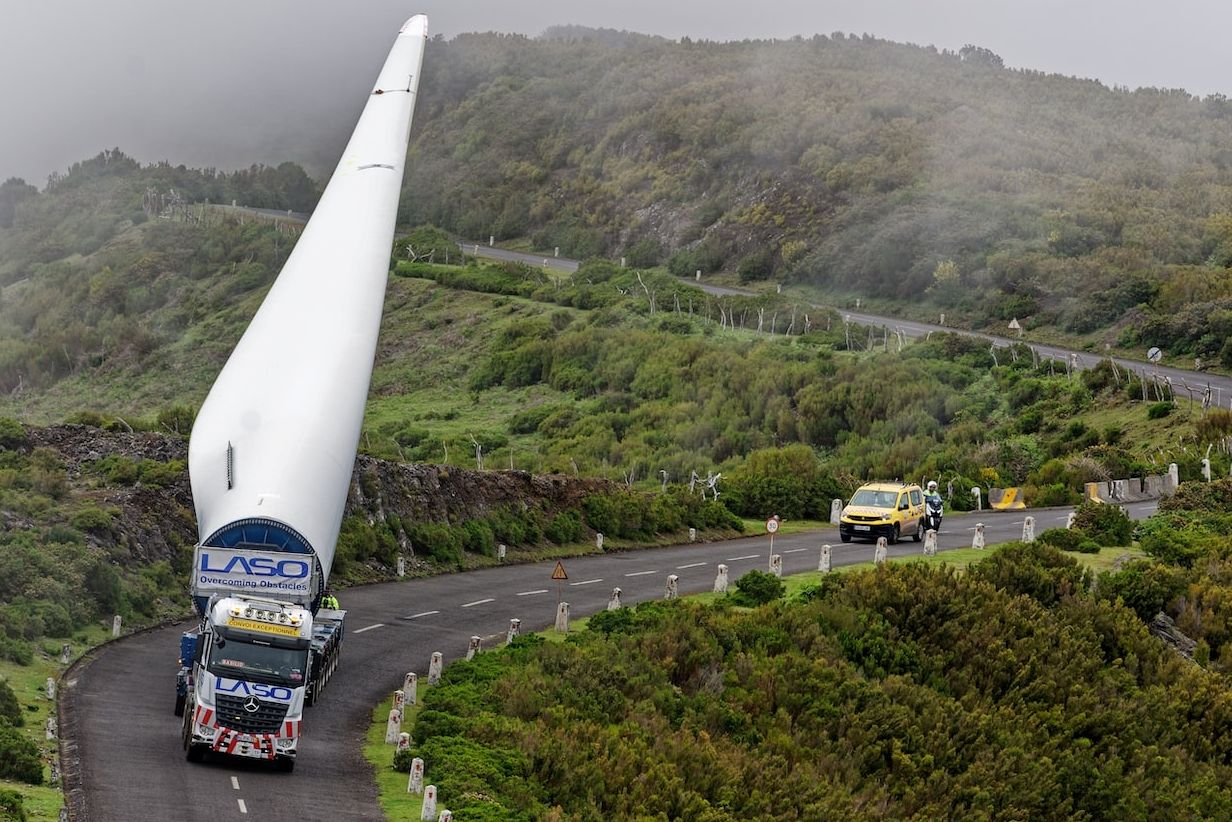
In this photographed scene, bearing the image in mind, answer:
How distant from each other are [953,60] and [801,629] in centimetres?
15134

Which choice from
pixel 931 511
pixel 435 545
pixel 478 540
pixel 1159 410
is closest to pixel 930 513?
pixel 931 511

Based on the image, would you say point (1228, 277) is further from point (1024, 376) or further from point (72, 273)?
point (72, 273)

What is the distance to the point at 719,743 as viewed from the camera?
88.5 ft

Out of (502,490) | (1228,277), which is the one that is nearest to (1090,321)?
(1228,277)

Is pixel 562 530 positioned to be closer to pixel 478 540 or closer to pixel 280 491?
pixel 478 540

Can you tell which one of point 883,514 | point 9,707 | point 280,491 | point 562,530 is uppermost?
point 280,491

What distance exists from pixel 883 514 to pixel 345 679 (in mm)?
19990

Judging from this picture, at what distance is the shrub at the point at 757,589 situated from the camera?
36281 millimetres

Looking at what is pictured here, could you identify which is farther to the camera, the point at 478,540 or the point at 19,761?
the point at 478,540

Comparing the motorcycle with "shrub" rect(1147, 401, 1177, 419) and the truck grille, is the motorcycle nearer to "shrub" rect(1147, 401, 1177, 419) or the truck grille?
"shrub" rect(1147, 401, 1177, 419)

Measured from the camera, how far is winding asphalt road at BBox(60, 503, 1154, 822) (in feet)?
71.0

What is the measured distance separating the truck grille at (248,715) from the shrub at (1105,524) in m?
28.6

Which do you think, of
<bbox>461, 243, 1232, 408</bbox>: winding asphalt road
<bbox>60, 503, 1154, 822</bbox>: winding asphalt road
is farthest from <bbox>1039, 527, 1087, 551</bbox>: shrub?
<bbox>461, 243, 1232, 408</bbox>: winding asphalt road

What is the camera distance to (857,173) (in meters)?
121
